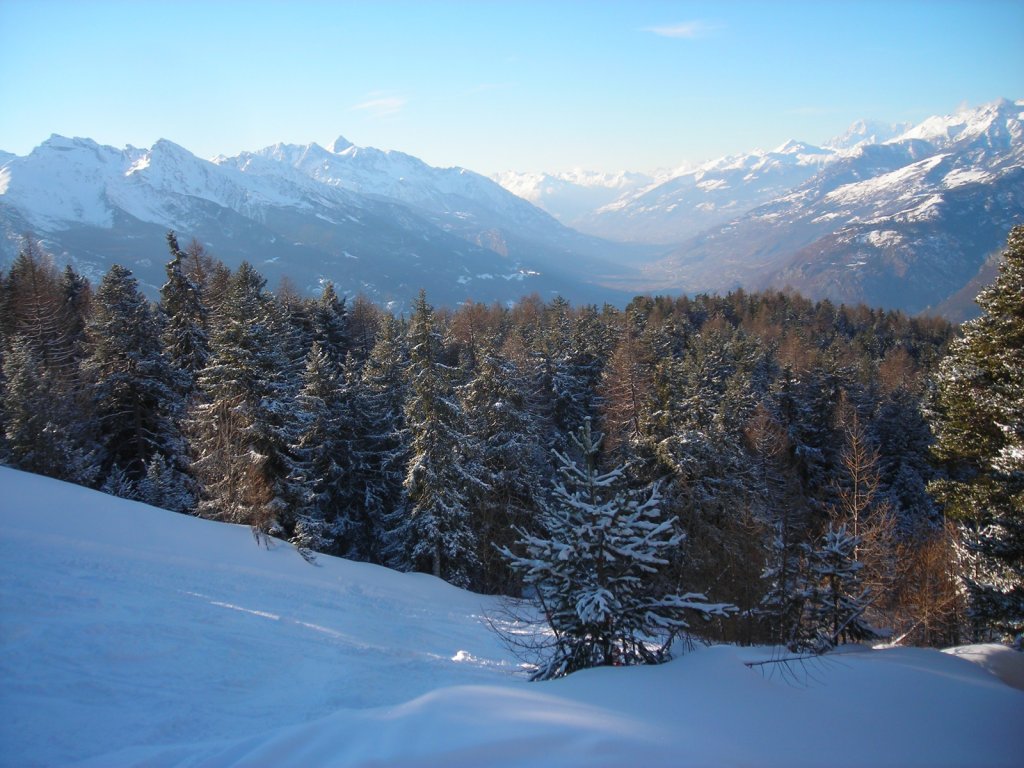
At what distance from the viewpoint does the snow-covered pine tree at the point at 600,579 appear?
7.70 meters

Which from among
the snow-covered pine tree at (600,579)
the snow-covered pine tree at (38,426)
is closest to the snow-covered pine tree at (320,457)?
the snow-covered pine tree at (38,426)

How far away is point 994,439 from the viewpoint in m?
11.4

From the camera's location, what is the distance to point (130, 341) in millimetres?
24719

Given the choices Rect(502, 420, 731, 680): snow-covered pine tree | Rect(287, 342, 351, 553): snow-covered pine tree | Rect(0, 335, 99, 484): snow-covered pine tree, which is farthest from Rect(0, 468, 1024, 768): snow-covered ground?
Rect(0, 335, 99, 484): snow-covered pine tree

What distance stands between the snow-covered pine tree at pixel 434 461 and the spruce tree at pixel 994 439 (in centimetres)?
→ 1637

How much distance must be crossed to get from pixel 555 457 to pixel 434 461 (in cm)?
677

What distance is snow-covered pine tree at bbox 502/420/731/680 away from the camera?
770 centimetres

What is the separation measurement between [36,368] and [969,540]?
1292 inches

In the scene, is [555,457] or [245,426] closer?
[245,426]

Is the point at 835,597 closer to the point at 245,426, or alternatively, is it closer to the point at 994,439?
the point at 994,439

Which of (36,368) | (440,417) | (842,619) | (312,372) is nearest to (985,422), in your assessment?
(842,619)

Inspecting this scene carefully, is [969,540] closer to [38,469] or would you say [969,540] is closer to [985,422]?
[985,422]

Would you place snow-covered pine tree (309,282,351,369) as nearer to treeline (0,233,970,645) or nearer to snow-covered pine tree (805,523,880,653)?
treeline (0,233,970,645)

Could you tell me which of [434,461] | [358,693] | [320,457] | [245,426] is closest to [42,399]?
[245,426]
